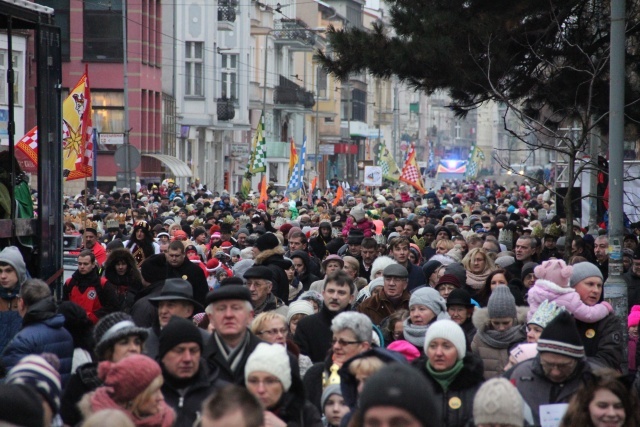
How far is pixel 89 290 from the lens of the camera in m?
12.1

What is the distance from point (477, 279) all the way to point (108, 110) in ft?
131

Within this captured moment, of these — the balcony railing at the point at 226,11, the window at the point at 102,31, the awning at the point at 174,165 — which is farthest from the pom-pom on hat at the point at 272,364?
the balcony railing at the point at 226,11

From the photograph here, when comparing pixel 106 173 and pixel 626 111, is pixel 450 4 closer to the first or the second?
pixel 626 111

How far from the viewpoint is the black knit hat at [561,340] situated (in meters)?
6.99

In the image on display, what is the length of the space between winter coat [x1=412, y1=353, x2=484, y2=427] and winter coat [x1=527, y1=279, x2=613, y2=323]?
2.05 meters

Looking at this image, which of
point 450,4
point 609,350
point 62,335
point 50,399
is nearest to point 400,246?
point 450,4

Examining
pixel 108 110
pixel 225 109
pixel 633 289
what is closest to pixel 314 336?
pixel 633 289

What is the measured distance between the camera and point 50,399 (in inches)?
221

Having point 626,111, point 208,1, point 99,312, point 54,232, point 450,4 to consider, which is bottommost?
point 99,312

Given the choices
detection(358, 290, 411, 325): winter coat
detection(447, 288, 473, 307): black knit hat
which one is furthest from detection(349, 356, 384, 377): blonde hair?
detection(358, 290, 411, 325): winter coat

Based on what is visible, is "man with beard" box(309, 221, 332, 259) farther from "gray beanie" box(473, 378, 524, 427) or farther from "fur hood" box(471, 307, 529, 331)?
"gray beanie" box(473, 378, 524, 427)

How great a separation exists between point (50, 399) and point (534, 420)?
2.46 meters

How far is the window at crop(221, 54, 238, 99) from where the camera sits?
62312 millimetres

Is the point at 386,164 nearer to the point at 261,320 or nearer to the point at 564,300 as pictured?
the point at 564,300
